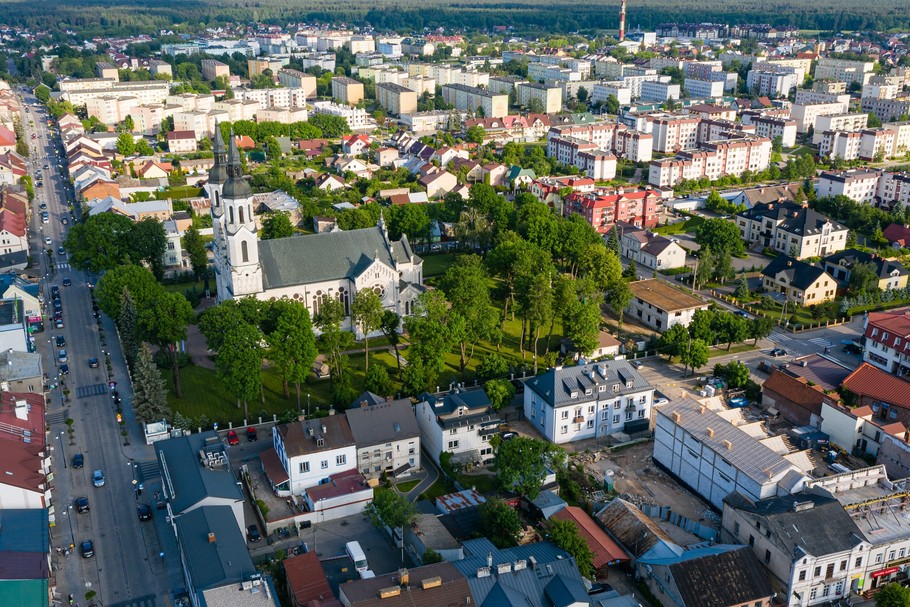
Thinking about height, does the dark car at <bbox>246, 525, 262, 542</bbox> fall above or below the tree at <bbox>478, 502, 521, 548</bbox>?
below

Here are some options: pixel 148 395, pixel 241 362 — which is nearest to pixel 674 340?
pixel 241 362

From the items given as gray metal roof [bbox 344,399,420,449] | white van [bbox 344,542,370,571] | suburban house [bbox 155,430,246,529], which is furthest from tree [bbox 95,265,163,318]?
white van [bbox 344,542,370,571]

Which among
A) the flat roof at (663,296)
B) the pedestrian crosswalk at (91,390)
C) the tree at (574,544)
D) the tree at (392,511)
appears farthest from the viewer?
the flat roof at (663,296)

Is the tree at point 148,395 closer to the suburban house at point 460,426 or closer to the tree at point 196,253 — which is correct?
the suburban house at point 460,426

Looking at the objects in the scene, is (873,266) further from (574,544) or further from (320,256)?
(574,544)

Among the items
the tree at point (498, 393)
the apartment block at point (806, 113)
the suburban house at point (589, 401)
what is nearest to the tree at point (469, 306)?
the tree at point (498, 393)

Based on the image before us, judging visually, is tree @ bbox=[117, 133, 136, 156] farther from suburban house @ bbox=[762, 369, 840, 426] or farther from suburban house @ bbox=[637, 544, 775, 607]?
suburban house @ bbox=[637, 544, 775, 607]

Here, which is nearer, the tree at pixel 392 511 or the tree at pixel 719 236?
the tree at pixel 392 511
